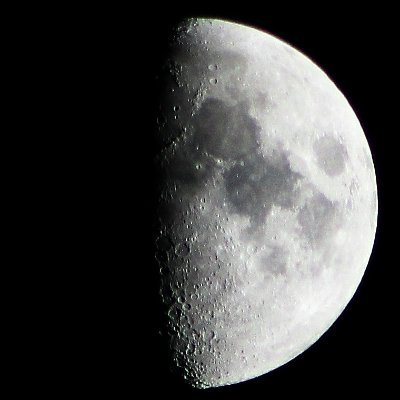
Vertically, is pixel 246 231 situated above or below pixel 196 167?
below

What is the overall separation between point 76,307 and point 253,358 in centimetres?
109

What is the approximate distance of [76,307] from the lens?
3521mm

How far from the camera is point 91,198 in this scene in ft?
11.1

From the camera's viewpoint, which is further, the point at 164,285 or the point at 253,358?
the point at 253,358

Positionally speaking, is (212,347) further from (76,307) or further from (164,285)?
(76,307)

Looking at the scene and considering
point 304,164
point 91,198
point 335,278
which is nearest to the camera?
point 91,198

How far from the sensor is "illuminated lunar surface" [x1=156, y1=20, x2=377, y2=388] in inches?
136

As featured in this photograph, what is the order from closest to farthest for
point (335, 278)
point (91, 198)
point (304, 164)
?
point (91, 198), point (304, 164), point (335, 278)

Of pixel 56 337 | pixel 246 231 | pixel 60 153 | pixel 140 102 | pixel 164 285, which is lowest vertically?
pixel 56 337

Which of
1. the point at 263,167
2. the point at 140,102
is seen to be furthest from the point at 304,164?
the point at 140,102

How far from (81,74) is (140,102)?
1.13 ft

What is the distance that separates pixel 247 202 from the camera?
3.46 meters

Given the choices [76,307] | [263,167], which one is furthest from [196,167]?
[76,307]

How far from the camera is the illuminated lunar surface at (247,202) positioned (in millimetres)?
3451
